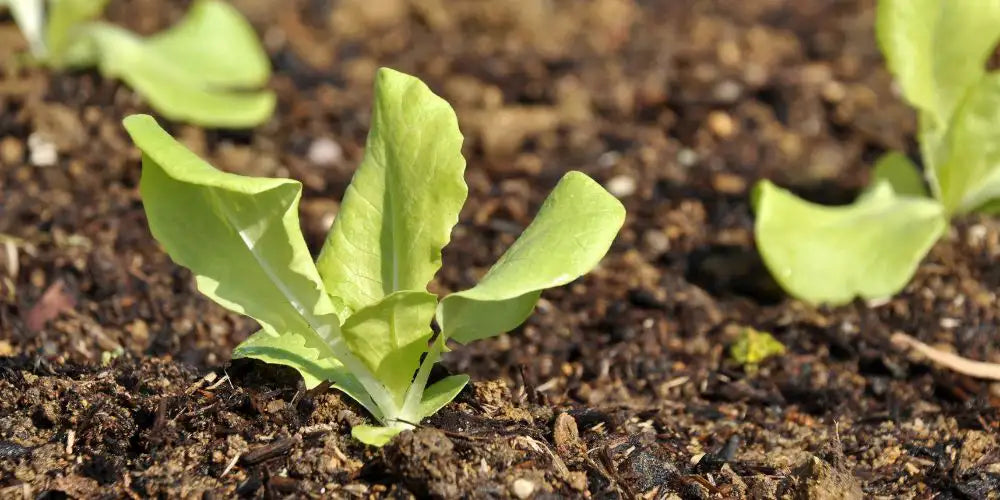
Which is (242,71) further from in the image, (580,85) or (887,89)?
(887,89)

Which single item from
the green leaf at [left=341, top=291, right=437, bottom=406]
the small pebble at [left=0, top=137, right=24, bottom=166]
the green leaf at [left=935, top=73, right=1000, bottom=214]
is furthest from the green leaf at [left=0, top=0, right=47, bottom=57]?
the green leaf at [left=935, top=73, right=1000, bottom=214]

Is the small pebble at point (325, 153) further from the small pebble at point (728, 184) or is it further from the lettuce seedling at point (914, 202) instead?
the lettuce seedling at point (914, 202)

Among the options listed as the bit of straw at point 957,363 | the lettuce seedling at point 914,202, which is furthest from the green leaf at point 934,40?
the bit of straw at point 957,363

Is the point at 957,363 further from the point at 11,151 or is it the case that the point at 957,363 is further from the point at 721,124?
the point at 11,151

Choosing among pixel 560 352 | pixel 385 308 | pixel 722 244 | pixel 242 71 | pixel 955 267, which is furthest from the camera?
pixel 242 71

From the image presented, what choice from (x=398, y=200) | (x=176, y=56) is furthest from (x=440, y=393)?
(x=176, y=56)

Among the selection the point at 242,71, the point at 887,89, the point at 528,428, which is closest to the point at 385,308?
the point at 528,428
